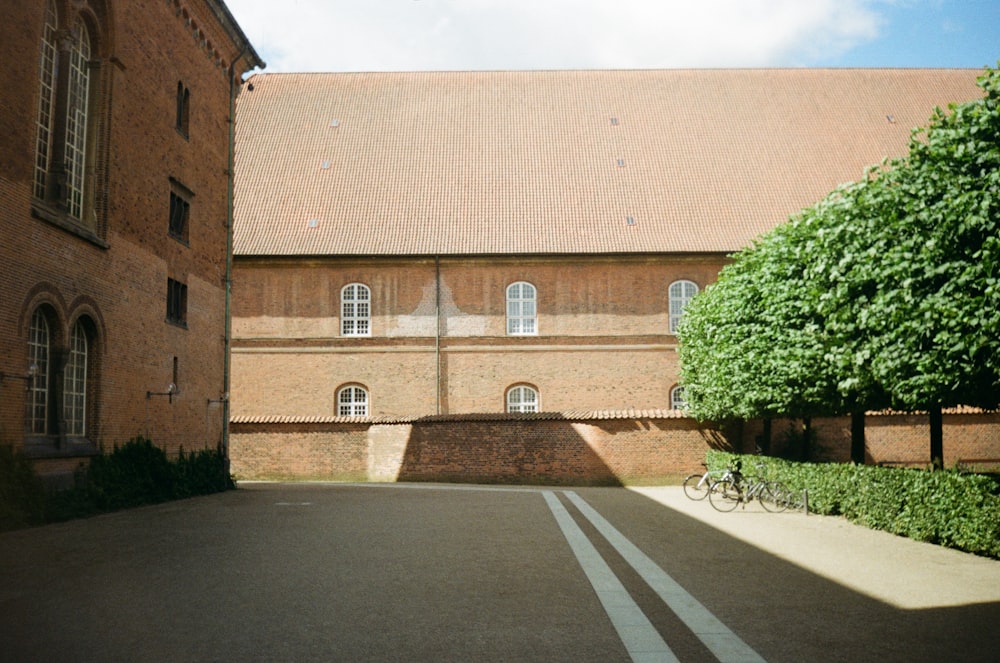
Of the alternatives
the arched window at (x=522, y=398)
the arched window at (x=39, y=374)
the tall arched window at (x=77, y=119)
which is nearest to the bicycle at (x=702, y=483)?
the arched window at (x=522, y=398)

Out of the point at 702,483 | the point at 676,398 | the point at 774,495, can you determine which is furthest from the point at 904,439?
the point at 774,495

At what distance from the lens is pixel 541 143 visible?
128ft

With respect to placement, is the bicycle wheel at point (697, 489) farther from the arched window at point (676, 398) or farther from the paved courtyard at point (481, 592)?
the arched window at point (676, 398)

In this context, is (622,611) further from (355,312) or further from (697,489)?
(355,312)

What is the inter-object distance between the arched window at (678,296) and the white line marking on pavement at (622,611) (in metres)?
22.6

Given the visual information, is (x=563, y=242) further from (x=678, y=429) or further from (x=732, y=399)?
(x=732, y=399)

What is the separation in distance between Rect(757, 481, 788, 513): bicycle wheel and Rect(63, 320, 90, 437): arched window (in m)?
13.1

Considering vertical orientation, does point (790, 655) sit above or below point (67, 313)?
below

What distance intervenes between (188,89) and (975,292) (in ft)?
58.3

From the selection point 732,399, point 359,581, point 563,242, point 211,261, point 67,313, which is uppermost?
point 563,242

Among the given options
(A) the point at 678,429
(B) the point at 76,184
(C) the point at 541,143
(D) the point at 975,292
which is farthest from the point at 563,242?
(D) the point at 975,292

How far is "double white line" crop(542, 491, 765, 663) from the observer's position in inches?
241

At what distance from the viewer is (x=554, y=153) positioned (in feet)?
127

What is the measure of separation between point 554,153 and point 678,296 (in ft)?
26.4
